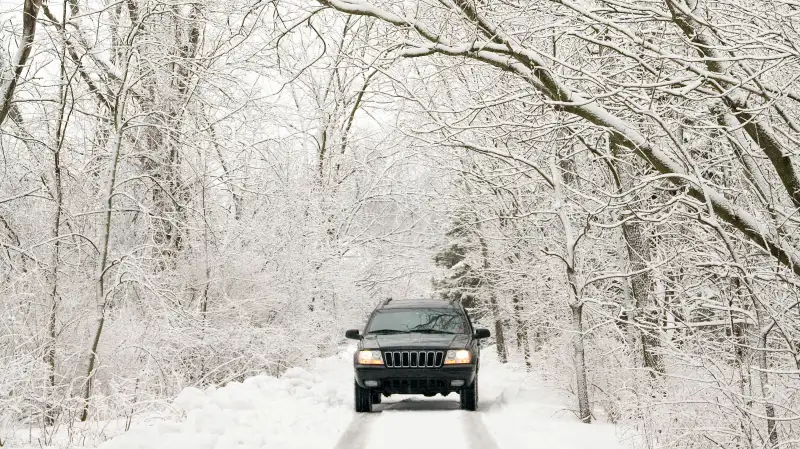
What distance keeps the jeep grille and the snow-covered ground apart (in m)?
0.67

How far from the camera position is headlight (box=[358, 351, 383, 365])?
1110cm

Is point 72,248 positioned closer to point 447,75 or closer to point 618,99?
point 447,75

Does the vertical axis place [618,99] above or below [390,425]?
above

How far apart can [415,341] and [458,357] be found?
0.74m

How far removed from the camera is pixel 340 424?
9656 mm

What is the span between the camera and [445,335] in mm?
11930

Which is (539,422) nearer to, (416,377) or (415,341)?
(416,377)

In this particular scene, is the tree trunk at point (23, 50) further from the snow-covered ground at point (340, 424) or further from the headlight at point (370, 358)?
the headlight at point (370, 358)

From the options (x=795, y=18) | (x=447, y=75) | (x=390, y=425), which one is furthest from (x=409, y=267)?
(x=795, y=18)

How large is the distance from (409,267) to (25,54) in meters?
19.9

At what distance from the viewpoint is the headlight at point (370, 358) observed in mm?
11102

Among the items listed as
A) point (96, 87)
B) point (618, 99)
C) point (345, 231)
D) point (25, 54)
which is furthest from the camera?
point (345, 231)

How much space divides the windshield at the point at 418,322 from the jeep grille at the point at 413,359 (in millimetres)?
980

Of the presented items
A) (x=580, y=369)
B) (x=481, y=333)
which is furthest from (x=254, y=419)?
(x=580, y=369)
